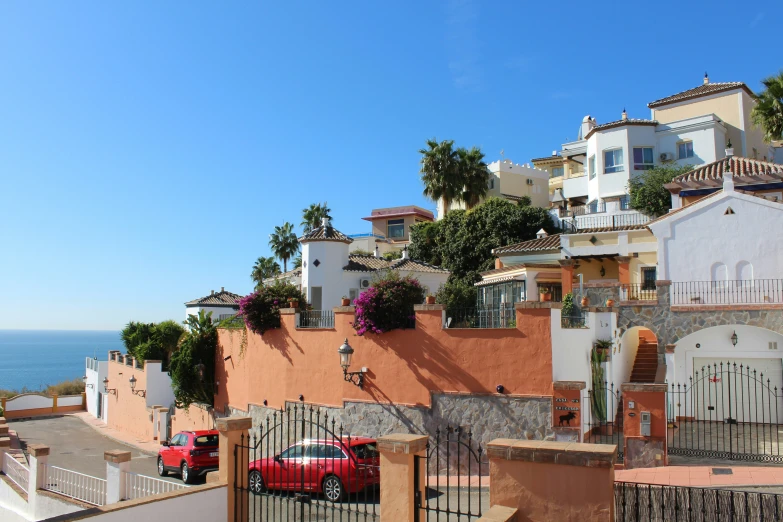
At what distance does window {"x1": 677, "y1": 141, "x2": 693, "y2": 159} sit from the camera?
123 feet

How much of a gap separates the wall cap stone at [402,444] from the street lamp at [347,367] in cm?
963

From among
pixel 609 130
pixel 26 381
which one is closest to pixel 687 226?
pixel 609 130

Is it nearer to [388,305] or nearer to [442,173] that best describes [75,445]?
[388,305]

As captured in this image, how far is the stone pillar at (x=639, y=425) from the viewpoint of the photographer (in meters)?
13.2

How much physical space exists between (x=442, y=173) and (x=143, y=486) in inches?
1355

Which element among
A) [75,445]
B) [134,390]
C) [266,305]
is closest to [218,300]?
[134,390]

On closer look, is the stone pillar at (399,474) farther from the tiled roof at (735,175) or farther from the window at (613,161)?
the window at (613,161)

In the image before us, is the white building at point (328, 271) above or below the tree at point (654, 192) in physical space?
below

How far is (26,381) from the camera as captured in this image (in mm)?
125312

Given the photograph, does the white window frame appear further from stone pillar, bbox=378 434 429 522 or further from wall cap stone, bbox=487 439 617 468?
wall cap stone, bbox=487 439 617 468

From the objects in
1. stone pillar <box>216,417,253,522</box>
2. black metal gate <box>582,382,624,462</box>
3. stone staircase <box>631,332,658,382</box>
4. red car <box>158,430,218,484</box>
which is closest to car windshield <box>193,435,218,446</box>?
red car <box>158,430,218,484</box>

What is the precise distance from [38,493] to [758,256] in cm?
2258

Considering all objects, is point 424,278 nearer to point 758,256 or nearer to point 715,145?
point 758,256

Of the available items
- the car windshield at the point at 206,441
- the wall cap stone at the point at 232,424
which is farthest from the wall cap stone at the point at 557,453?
the car windshield at the point at 206,441
